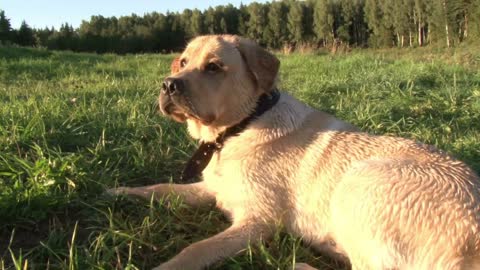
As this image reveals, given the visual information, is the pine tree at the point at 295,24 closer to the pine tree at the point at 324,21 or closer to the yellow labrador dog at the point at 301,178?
the pine tree at the point at 324,21

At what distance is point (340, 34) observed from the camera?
56250mm

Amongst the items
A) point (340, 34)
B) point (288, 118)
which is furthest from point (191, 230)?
point (340, 34)

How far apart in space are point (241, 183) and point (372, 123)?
2469mm

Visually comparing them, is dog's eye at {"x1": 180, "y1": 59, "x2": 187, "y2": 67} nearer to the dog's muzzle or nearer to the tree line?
the dog's muzzle

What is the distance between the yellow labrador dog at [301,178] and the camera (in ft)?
7.63

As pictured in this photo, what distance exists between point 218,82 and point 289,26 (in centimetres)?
5380

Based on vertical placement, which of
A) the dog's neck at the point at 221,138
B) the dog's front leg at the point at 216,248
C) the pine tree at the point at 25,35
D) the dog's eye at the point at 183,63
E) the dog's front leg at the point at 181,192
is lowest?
the dog's front leg at the point at 216,248

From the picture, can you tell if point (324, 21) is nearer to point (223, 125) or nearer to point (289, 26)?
point (289, 26)

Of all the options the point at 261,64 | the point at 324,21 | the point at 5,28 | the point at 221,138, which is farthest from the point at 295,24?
the point at 221,138

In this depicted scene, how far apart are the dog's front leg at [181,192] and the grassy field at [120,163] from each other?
0.27 feet

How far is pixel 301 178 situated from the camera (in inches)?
114

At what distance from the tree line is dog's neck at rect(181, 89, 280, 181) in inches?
1387

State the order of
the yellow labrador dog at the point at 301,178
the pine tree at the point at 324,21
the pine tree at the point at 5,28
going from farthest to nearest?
the pine tree at the point at 324,21
the pine tree at the point at 5,28
the yellow labrador dog at the point at 301,178

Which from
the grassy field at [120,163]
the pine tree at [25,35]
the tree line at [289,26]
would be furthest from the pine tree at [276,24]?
the grassy field at [120,163]
